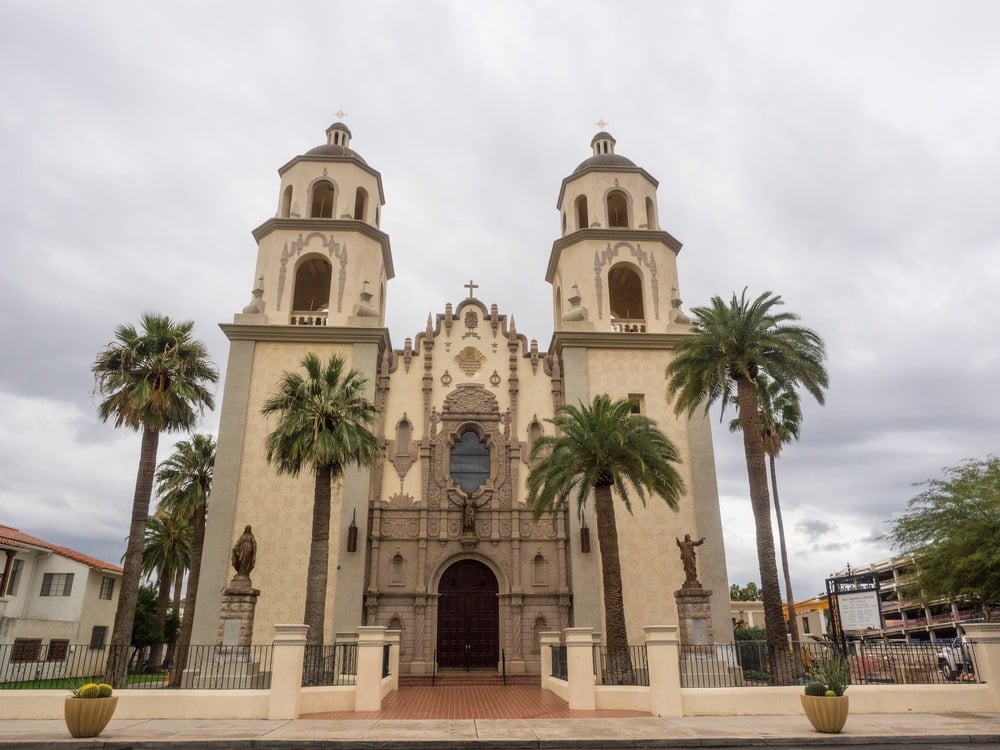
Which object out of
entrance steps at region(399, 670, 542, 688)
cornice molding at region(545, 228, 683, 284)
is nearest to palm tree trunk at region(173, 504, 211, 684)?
entrance steps at region(399, 670, 542, 688)

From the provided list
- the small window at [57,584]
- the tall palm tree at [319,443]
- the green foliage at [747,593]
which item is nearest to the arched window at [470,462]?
the tall palm tree at [319,443]

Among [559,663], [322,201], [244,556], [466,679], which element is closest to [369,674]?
[559,663]

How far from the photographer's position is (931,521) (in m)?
27.4

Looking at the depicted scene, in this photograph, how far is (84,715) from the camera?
39.1 ft

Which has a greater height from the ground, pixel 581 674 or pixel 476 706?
pixel 581 674

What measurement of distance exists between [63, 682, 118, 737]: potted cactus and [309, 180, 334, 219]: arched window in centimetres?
2381

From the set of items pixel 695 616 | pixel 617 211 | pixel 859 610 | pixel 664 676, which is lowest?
pixel 664 676

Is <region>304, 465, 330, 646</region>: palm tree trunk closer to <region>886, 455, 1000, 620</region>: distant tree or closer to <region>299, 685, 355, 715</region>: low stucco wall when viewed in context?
<region>299, 685, 355, 715</region>: low stucco wall

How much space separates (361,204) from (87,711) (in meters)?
24.7

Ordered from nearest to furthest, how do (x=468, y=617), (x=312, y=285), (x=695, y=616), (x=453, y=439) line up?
(x=695, y=616), (x=468, y=617), (x=453, y=439), (x=312, y=285)

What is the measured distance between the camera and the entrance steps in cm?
2292

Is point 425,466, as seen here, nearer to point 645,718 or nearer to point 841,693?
point 645,718

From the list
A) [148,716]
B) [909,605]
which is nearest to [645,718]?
[148,716]

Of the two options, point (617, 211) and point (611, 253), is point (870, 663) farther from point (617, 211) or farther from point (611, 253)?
point (617, 211)
